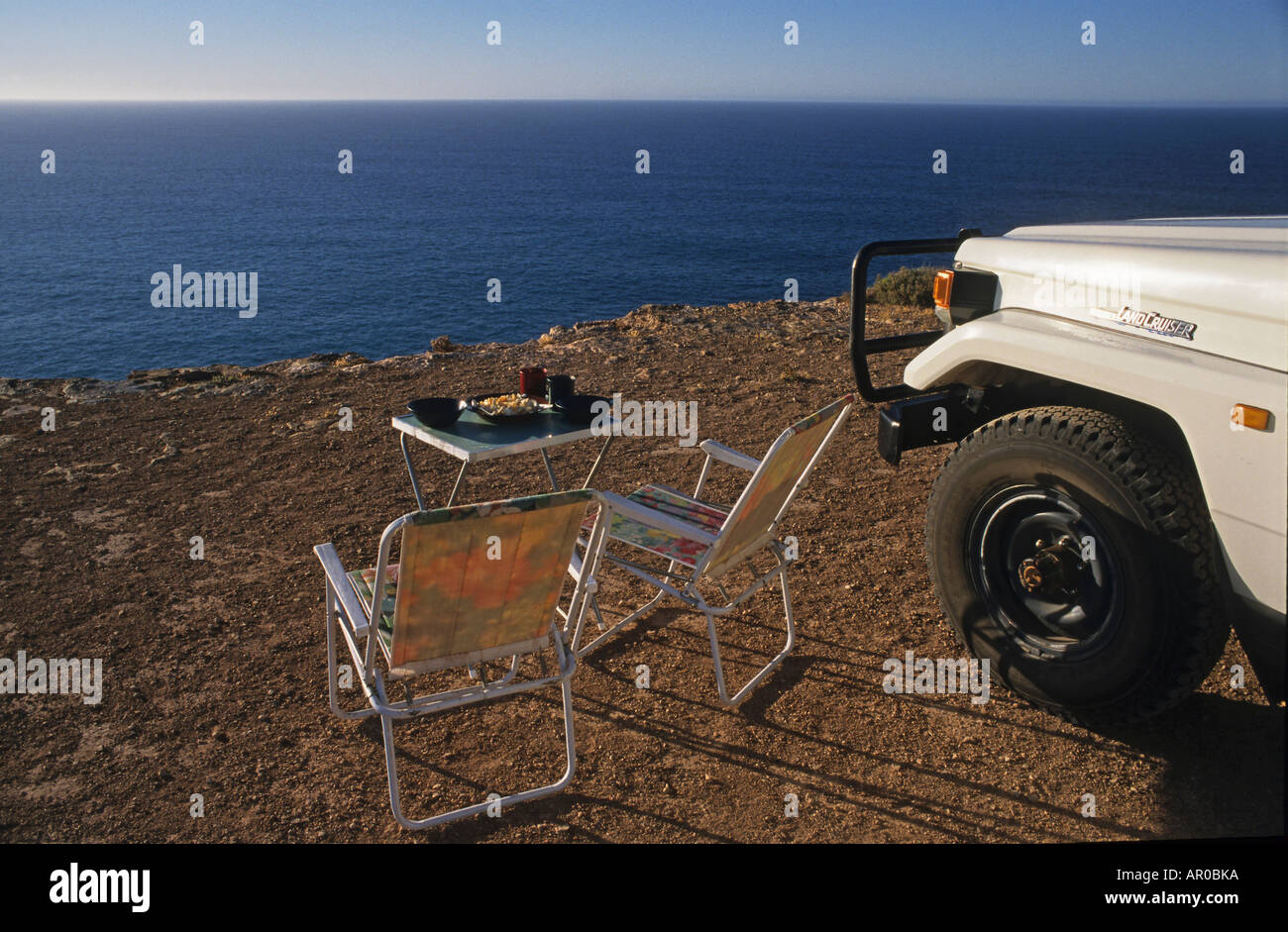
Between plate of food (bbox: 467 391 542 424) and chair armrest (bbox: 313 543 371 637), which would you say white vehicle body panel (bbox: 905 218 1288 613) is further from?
chair armrest (bbox: 313 543 371 637)

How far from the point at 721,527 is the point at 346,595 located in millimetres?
1471

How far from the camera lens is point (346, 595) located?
3.34 meters

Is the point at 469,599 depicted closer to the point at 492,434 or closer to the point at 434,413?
the point at 492,434

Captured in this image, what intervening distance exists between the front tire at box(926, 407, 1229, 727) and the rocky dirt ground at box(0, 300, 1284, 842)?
33 centimetres

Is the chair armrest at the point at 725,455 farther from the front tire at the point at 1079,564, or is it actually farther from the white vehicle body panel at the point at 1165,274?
the white vehicle body panel at the point at 1165,274

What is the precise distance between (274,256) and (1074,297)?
66.7 metres

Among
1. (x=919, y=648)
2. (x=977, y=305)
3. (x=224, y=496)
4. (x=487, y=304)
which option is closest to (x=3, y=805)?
(x=224, y=496)

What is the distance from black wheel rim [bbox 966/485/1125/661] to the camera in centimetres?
321

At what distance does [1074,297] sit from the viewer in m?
3.40

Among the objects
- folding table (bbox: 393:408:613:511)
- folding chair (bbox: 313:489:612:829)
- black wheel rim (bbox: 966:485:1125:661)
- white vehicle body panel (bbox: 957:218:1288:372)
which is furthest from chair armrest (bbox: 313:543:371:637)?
white vehicle body panel (bbox: 957:218:1288:372)

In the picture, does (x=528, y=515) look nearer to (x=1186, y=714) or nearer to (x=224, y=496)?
(x=1186, y=714)

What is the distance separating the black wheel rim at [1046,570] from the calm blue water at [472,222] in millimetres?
38496

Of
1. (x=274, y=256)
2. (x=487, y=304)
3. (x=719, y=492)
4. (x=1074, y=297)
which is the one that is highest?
(x=274, y=256)

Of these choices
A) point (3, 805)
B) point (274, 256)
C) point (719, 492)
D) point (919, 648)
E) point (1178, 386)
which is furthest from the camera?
point (274, 256)
